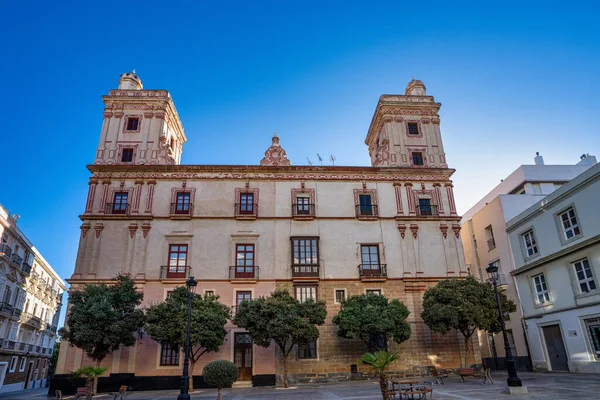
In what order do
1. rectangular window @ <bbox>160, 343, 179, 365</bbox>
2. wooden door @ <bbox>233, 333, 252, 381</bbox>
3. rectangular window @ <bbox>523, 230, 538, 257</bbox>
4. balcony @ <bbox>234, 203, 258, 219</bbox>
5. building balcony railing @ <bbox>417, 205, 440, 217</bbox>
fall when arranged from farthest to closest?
building balcony railing @ <bbox>417, 205, 440, 217</bbox> → balcony @ <bbox>234, 203, 258, 219</bbox> → rectangular window @ <bbox>523, 230, 538, 257</bbox> → wooden door @ <bbox>233, 333, 252, 381</bbox> → rectangular window @ <bbox>160, 343, 179, 365</bbox>

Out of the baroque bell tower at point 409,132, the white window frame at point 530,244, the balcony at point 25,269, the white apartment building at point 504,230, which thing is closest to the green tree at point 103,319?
the balcony at point 25,269

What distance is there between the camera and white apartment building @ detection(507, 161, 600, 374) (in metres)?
19.5

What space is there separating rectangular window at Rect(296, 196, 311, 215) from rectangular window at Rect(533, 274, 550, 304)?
1438 cm

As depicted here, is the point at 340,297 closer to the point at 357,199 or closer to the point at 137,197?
the point at 357,199

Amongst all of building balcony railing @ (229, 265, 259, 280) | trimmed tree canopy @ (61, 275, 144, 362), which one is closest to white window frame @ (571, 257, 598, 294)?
building balcony railing @ (229, 265, 259, 280)

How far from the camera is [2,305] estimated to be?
28.6m

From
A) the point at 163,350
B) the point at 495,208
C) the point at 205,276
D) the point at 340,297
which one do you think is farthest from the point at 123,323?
the point at 495,208

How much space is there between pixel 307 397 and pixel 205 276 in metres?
10.8

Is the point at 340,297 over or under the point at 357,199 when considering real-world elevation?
under

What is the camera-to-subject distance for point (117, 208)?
25797 mm

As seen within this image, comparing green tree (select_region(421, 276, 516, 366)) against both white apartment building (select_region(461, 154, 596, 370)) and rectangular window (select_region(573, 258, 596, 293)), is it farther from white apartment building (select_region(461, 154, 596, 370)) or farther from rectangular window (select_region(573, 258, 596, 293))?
white apartment building (select_region(461, 154, 596, 370))

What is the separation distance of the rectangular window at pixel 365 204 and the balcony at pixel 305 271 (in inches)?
199

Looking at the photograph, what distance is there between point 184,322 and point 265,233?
798 centimetres

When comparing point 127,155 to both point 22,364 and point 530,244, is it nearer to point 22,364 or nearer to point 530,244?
point 22,364
